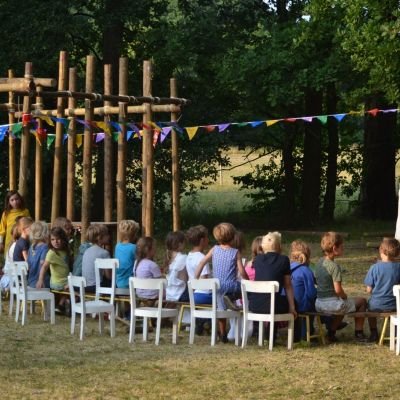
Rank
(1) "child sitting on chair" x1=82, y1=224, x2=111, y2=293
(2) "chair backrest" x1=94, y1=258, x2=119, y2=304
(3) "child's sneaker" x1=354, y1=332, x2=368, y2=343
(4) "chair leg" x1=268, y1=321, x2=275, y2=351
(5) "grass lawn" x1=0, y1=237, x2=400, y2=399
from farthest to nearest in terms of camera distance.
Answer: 1. (1) "child sitting on chair" x1=82, y1=224, x2=111, y2=293
2. (2) "chair backrest" x1=94, y1=258, x2=119, y2=304
3. (3) "child's sneaker" x1=354, y1=332, x2=368, y2=343
4. (4) "chair leg" x1=268, y1=321, x2=275, y2=351
5. (5) "grass lawn" x1=0, y1=237, x2=400, y2=399

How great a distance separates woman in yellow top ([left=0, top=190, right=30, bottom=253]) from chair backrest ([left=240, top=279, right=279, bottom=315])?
547cm

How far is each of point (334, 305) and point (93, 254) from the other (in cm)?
320

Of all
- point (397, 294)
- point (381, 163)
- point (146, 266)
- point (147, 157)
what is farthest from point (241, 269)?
point (381, 163)

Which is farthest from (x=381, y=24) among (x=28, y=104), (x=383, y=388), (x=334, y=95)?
(x=383, y=388)

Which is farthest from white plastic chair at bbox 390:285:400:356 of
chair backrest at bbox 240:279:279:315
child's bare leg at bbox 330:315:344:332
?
chair backrest at bbox 240:279:279:315

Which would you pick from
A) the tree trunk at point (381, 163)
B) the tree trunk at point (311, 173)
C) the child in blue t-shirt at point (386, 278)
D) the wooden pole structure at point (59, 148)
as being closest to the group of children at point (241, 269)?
the child in blue t-shirt at point (386, 278)

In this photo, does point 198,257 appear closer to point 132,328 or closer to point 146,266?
point 146,266

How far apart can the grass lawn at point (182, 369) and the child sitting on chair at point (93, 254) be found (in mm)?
746

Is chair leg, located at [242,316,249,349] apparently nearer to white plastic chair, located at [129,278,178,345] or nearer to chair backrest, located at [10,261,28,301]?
white plastic chair, located at [129,278,178,345]

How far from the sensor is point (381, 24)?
22.0m

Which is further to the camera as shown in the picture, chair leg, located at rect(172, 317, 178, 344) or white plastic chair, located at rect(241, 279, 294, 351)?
chair leg, located at rect(172, 317, 178, 344)

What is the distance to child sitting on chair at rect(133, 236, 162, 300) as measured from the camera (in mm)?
13047

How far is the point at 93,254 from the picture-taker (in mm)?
13859

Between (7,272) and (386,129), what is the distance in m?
19.0
